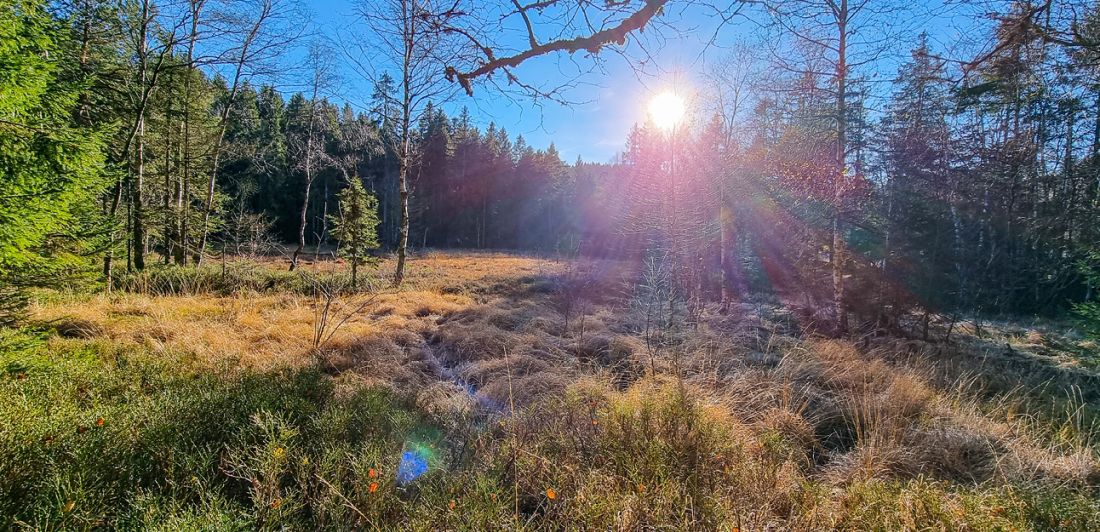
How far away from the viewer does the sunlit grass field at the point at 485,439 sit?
1.62m

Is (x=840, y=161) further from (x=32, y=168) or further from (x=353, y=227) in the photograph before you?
(x=353, y=227)

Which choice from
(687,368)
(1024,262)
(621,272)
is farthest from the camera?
(621,272)

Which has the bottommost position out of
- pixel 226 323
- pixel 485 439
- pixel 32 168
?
pixel 485 439

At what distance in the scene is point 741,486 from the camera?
1942 mm

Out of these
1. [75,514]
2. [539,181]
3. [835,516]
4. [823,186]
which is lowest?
[835,516]

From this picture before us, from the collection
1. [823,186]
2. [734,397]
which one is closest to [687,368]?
[734,397]

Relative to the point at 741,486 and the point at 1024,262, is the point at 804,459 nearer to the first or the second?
the point at 741,486

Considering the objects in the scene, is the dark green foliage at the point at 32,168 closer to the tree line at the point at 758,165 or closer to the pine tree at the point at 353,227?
the tree line at the point at 758,165

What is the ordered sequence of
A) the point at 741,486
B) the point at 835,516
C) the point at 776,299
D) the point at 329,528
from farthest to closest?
1. the point at 776,299
2. the point at 741,486
3. the point at 835,516
4. the point at 329,528

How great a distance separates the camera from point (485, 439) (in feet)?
7.92

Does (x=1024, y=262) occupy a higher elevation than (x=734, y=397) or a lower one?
higher

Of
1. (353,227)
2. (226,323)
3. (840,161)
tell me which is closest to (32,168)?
(226,323)

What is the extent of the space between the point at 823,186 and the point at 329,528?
28.8 ft

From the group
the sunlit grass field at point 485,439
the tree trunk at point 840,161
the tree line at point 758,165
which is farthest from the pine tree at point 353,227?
the tree trunk at point 840,161
